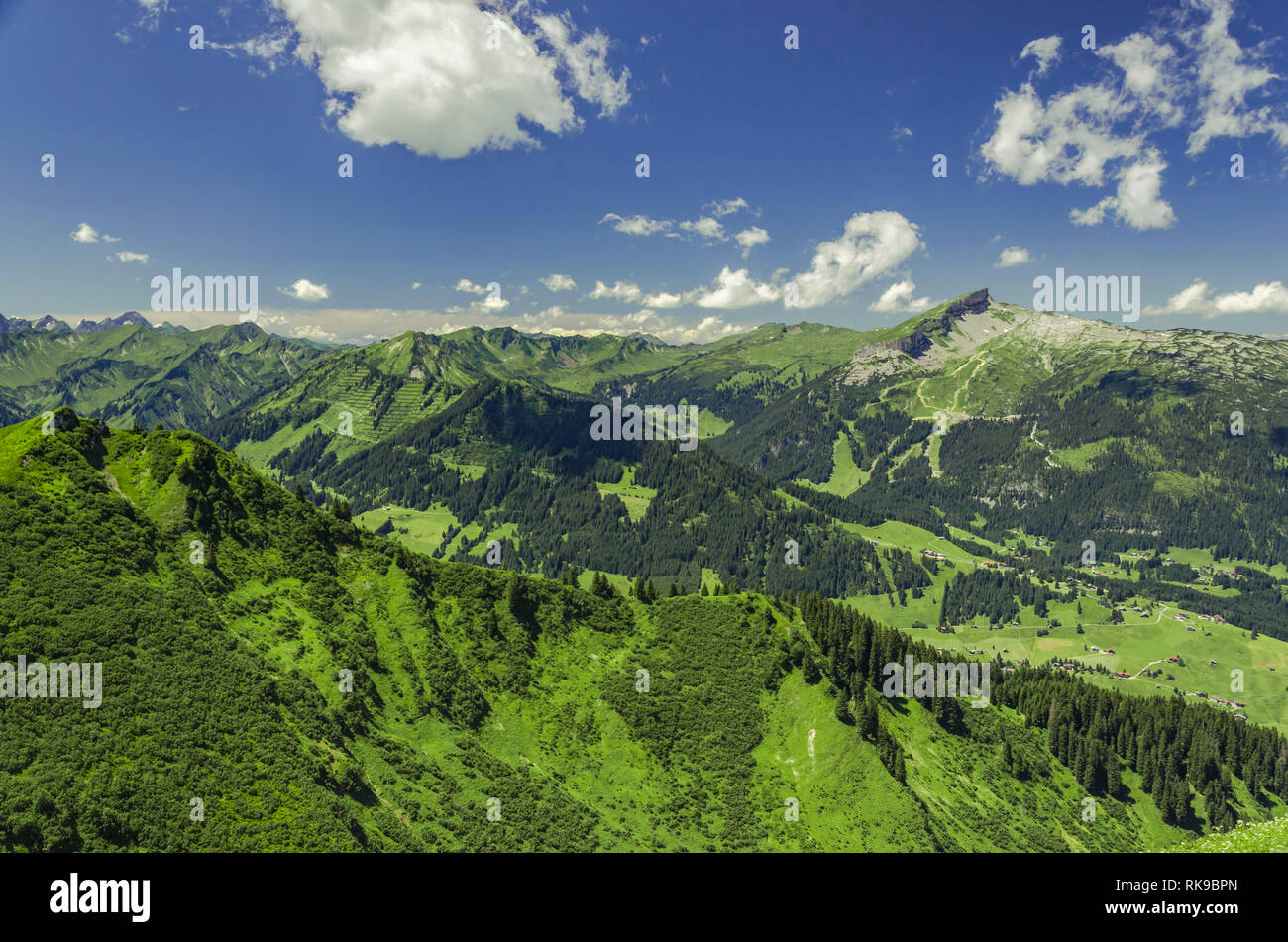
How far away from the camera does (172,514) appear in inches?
3979

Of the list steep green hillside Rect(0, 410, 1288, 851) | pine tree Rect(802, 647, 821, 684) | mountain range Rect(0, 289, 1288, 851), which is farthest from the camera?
pine tree Rect(802, 647, 821, 684)

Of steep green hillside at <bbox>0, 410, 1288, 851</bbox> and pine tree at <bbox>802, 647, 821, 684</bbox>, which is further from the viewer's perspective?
pine tree at <bbox>802, 647, 821, 684</bbox>

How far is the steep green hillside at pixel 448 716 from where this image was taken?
67.3 metres

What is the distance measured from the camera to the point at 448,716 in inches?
4171

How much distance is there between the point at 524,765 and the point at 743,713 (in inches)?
1731

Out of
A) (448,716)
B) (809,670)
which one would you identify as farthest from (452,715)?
(809,670)

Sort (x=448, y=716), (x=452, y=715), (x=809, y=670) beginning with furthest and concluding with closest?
(x=809, y=670)
(x=452, y=715)
(x=448, y=716)

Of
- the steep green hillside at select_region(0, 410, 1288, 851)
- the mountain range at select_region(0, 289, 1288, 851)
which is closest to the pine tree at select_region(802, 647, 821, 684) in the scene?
the steep green hillside at select_region(0, 410, 1288, 851)

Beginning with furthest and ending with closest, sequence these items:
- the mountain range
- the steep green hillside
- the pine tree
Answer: the pine tree < the mountain range < the steep green hillside

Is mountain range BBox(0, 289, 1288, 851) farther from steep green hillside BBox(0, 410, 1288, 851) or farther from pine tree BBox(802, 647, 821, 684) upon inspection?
pine tree BBox(802, 647, 821, 684)

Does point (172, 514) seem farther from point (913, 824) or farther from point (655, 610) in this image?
point (913, 824)

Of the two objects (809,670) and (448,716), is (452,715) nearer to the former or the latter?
(448,716)

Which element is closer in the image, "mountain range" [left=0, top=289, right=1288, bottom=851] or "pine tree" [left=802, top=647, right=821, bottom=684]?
"mountain range" [left=0, top=289, right=1288, bottom=851]

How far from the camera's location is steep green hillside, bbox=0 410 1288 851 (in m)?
67.3
